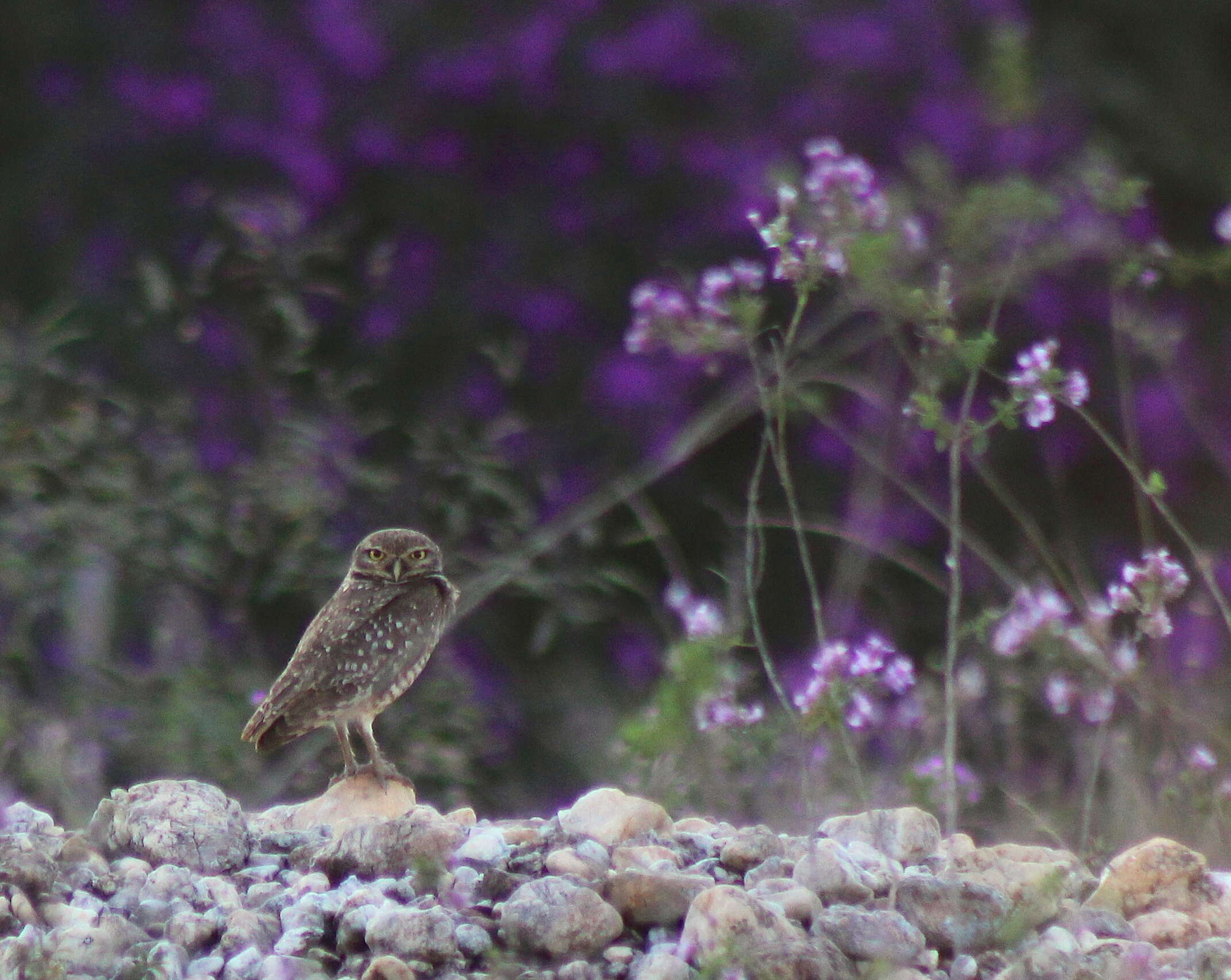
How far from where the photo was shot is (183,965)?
2.81 m

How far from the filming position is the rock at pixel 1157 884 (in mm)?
3188

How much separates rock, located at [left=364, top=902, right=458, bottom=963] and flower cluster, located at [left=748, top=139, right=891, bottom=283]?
4.75 feet

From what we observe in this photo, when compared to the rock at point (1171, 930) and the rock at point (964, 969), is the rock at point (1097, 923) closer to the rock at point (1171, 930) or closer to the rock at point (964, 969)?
the rock at point (1171, 930)

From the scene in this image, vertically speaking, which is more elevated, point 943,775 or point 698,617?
point 698,617

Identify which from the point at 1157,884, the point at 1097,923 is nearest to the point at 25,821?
the point at 1097,923

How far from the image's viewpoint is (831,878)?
301 cm

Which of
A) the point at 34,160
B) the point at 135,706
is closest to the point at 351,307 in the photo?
the point at 34,160

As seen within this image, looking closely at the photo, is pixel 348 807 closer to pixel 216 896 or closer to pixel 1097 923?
pixel 216 896

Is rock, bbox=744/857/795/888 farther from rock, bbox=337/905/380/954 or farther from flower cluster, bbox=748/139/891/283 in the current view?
flower cluster, bbox=748/139/891/283

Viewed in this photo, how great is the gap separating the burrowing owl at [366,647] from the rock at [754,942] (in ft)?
4.44

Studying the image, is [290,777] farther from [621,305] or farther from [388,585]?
[621,305]

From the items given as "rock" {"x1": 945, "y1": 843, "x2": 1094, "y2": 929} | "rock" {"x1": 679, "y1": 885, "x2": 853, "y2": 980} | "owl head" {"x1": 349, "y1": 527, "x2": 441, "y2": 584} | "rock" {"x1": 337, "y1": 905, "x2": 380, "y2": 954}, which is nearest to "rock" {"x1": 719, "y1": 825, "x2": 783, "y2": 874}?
"rock" {"x1": 945, "y1": 843, "x2": 1094, "y2": 929}

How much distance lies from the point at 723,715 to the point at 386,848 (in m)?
1.21

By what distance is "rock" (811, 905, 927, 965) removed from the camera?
2785mm
